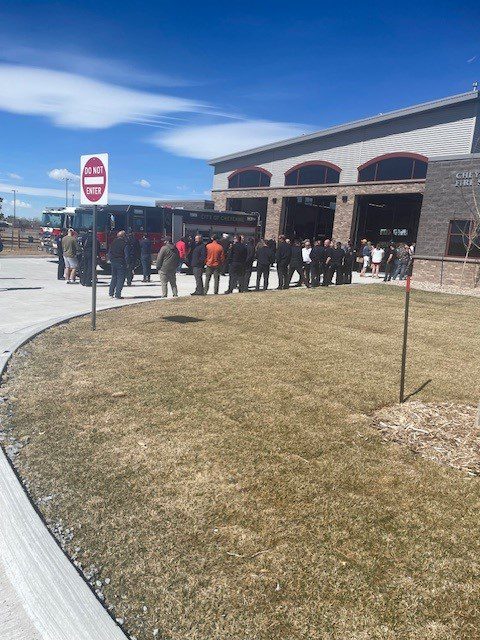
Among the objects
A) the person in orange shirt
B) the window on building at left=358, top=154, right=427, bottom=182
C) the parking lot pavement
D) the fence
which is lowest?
the parking lot pavement

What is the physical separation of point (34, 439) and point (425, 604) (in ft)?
11.2

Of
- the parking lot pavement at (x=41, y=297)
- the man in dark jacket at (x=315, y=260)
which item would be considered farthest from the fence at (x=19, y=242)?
the man in dark jacket at (x=315, y=260)

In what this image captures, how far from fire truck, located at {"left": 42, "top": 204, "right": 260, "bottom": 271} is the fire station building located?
961 centimetres

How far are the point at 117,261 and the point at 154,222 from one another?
10244 millimetres

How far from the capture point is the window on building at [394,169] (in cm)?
2741

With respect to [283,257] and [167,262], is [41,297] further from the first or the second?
[283,257]

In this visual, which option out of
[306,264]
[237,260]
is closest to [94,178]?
[237,260]

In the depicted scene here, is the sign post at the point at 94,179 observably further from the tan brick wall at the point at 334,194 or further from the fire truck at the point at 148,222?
the tan brick wall at the point at 334,194

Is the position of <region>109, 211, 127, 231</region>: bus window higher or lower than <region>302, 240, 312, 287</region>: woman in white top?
higher

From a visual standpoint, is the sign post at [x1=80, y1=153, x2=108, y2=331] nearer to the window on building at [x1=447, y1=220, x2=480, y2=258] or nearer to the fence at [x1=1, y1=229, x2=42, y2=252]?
the window on building at [x1=447, y1=220, x2=480, y2=258]

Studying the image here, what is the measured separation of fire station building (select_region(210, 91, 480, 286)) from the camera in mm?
21844

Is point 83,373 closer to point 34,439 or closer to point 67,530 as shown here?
point 34,439

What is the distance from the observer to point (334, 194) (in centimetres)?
3222

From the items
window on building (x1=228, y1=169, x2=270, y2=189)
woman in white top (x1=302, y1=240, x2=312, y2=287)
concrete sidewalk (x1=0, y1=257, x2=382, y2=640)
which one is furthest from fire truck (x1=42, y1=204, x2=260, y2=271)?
concrete sidewalk (x1=0, y1=257, x2=382, y2=640)
